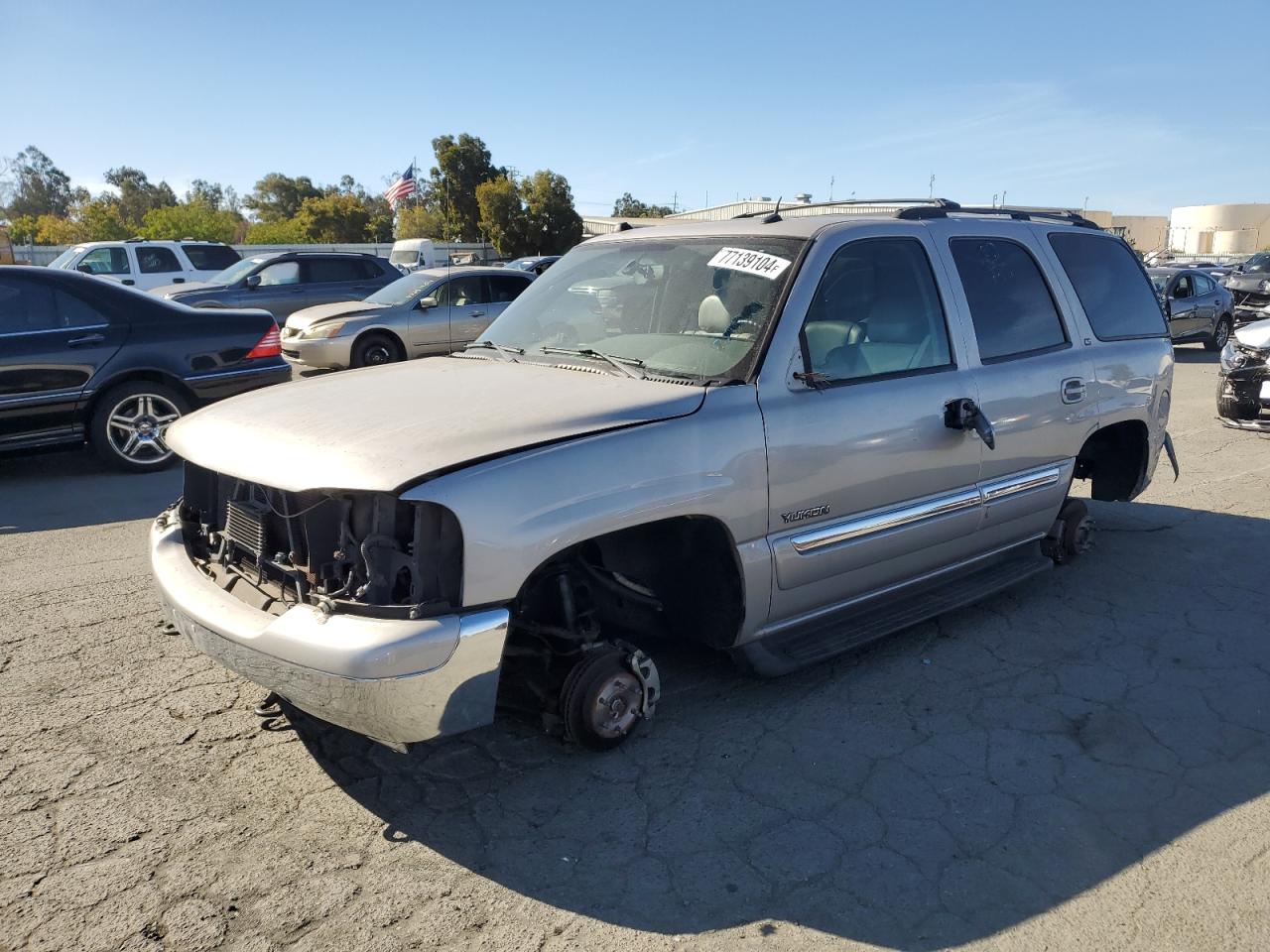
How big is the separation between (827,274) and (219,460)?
2.34 m

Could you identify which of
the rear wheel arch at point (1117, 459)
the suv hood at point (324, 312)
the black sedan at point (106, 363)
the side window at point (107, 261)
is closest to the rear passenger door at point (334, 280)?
the suv hood at point (324, 312)

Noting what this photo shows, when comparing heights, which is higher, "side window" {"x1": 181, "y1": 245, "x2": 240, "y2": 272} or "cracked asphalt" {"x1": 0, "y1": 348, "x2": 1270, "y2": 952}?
"side window" {"x1": 181, "y1": 245, "x2": 240, "y2": 272}

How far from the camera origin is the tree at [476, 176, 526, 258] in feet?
164

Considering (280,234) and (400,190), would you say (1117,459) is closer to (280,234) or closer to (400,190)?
(400,190)

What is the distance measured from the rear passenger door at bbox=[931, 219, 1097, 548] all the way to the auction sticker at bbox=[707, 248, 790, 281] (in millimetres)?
973

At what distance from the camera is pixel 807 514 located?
356 cm

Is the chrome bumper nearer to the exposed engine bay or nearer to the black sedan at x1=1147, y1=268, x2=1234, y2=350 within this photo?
the exposed engine bay

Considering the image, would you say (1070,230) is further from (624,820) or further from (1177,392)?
(1177,392)

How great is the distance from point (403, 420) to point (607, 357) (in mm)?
971

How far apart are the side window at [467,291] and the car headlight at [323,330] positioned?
164 centimetres

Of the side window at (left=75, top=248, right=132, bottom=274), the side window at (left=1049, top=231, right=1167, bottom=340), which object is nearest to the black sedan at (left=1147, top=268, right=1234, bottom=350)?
the side window at (left=1049, top=231, right=1167, bottom=340)

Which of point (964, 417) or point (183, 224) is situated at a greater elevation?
point (183, 224)

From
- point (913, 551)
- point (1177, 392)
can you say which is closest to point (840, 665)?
point (913, 551)

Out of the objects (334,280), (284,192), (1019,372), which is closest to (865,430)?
(1019,372)
